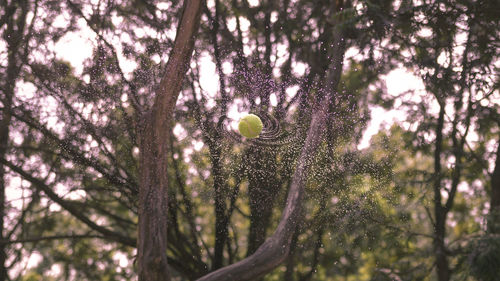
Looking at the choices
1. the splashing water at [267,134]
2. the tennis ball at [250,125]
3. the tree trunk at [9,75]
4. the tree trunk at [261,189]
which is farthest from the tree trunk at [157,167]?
the tree trunk at [9,75]

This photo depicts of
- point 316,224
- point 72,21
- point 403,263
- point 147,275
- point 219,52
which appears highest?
point 72,21

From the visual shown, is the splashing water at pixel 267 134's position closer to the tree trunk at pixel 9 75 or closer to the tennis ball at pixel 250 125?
the tennis ball at pixel 250 125

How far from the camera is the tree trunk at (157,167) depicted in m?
2.67

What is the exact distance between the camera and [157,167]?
9.43 feet

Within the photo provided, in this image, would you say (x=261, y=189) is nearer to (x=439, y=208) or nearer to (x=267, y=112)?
(x=267, y=112)

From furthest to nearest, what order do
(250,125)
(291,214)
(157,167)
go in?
(250,125), (291,214), (157,167)

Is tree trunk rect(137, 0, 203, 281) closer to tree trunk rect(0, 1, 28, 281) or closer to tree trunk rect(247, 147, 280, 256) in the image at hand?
tree trunk rect(247, 147, 280, 256)

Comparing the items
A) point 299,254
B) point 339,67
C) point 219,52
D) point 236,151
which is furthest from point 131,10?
point 299,254

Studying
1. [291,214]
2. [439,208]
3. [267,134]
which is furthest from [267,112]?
[439,208]

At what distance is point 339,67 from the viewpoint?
419 centimetres

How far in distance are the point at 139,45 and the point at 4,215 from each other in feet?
9.14

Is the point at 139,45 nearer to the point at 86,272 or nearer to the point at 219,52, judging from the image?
the point at 219,52

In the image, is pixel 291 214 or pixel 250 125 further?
pixel 250 125

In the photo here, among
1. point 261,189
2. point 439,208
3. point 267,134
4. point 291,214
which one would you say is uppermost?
point 267,134
